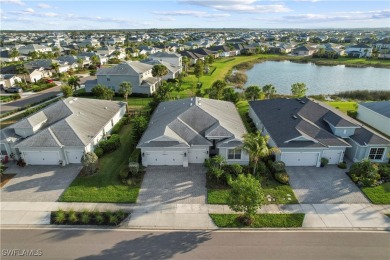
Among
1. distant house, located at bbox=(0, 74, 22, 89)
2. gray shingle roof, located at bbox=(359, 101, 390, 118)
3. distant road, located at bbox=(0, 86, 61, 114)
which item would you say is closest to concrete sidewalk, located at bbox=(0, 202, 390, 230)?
gray shingle roof, located at bbox=(359, 101, 390, 118)

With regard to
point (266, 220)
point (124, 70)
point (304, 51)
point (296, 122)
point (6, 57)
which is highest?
point (124, 70)

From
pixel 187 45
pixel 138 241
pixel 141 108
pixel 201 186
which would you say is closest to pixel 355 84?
pixel 141 108

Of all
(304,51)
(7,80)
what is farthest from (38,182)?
(304,51)

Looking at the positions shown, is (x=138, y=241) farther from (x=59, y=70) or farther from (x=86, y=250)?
(x=59, y=70)

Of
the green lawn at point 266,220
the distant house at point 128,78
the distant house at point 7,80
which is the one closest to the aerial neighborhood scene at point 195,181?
the green lawn at point 266,220

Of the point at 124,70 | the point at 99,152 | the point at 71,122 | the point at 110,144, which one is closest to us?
the point at 99,152

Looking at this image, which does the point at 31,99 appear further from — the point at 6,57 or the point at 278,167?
the point at 6,57

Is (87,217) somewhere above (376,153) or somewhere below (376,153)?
below
